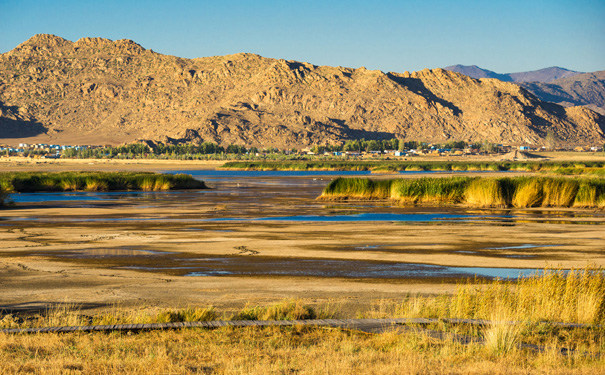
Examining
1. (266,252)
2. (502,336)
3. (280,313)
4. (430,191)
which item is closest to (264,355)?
(280,313)

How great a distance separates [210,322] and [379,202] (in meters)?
36.2

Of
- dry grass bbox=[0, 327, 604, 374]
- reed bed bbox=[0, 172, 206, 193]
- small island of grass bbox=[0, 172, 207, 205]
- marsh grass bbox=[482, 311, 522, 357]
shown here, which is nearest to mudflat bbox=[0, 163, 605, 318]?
dry grass bbox=[0, 327, 604, 374]

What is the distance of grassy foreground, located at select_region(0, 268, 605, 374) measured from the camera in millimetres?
9188

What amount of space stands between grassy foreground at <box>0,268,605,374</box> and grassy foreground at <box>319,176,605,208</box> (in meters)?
29.7

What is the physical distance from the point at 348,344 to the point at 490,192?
111 feet

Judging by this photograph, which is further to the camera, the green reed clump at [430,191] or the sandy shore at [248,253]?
the green reed clump at [430,191]

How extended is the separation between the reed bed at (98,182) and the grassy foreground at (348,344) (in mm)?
51940

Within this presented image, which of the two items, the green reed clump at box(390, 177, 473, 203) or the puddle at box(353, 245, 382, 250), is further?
the green reed clump at box(390, 177, 473, 203)

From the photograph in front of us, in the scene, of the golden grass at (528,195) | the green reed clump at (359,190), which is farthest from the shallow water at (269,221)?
the golden grass at (528,195)

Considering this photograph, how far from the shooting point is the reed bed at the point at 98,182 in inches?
2437

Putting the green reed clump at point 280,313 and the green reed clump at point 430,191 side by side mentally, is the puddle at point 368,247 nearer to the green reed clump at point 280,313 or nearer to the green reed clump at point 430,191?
the green reed clump at point 280,313

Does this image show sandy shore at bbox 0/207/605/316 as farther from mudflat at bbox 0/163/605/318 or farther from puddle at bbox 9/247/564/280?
puddle at bbox 9/247/564/280

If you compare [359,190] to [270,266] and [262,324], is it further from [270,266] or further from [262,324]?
[262,324]

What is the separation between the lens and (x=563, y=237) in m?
26.6
